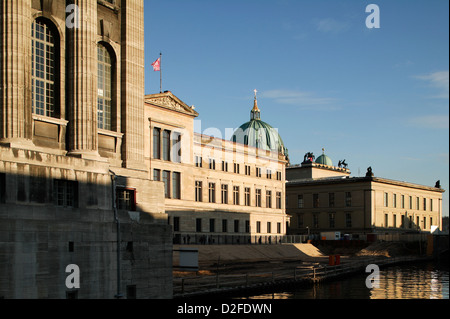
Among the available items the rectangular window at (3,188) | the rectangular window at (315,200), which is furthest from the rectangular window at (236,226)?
the rectangular window at (3,188)

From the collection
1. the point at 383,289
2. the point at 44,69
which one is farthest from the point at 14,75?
the point at 383,289

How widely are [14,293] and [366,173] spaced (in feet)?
374

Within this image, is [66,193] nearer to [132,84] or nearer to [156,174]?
[132,84]

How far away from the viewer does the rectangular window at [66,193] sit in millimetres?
27766

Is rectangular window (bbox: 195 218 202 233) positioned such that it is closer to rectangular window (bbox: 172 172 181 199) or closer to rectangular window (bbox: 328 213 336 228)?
rectangular window (bbox: 172 172 181 199)

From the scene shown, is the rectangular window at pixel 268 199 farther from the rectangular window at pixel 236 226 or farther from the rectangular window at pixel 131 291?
the rectangular window at pixel 131 291

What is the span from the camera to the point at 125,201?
3177cm

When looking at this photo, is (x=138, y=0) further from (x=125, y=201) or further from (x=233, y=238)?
(x=233, y=238)

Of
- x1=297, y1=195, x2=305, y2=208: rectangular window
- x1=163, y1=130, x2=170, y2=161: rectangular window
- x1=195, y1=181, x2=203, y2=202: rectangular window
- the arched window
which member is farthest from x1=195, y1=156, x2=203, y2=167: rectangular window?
the arched window

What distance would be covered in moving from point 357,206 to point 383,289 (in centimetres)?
7483

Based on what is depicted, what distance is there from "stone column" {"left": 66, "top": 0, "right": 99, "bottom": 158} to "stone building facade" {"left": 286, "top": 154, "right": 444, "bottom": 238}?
106021 mm

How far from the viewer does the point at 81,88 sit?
3039 cm

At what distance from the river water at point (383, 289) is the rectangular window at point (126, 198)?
21.2 meters

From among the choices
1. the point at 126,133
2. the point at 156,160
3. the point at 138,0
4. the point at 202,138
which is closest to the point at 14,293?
the point at 126,133
